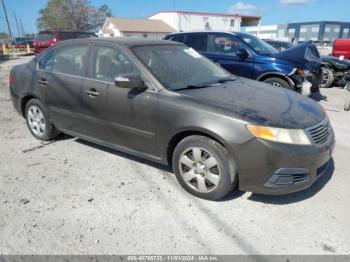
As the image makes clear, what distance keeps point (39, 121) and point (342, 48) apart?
1240 centimetres

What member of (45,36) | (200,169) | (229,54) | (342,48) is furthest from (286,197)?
(45,36)

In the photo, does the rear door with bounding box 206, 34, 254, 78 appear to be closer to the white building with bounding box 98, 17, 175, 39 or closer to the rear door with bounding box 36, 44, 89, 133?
the rear door with bounding box 36, 44, 89, 133

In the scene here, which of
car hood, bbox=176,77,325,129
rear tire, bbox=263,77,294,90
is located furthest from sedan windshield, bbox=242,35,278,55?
car hood, bbox=176,77,325,129

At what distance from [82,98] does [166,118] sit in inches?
53.5

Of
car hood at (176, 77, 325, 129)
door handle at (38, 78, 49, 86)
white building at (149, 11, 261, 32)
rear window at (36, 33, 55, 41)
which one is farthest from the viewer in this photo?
white building at (149, 11, 261, 32)

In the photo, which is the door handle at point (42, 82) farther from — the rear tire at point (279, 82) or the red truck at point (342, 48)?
the red truck at point (342, 48)

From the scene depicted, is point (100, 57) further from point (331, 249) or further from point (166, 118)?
point (331, 249)

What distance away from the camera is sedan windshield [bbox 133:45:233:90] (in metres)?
3.57

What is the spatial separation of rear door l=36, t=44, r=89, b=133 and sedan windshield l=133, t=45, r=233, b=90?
0.92 metres

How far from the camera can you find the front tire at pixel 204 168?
120 inches

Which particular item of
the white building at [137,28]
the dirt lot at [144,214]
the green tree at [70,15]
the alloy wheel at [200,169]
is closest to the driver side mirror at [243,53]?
the dirt lot at [144,214]

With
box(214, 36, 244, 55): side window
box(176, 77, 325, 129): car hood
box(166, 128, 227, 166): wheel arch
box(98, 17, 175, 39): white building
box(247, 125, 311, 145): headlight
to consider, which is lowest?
box(98, 17, 175, 39): white building

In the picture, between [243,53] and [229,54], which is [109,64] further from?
[229,54]

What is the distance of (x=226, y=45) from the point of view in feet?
25.2
